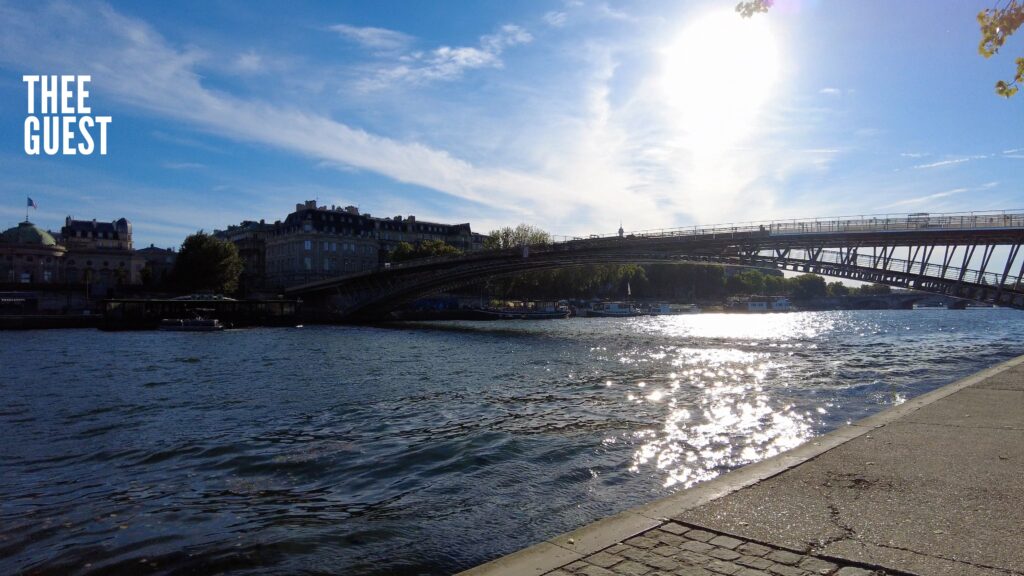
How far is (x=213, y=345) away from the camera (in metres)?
47.9

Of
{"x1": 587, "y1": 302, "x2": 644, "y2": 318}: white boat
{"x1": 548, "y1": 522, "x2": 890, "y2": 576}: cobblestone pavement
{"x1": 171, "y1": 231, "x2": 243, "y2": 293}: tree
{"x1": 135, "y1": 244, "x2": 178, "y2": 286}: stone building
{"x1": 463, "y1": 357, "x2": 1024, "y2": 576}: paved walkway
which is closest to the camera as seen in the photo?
{"x1": 548, "y1": 522, "x2": 890, "y2": 576}: cobblestone pavement

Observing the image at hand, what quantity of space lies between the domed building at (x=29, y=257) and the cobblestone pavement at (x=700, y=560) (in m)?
125

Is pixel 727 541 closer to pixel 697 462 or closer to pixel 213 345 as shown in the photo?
pixel 697 462

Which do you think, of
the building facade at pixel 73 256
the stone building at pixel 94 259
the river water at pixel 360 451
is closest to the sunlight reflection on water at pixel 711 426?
the river water at pixel 360 451

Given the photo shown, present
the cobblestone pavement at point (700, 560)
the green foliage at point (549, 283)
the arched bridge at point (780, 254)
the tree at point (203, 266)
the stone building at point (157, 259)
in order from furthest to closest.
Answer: the stone building at point (157, 259), the green foliage at point (549, 283), the tree at point (203, 266), the arched bridge at point (780, 254), the cobblestone pavement at point (700, 560)

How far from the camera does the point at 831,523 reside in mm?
6332

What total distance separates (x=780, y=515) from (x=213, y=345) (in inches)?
1894

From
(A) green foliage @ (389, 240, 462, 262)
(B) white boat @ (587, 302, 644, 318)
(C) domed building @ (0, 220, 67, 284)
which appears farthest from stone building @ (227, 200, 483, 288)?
(B) white boat @ (587, 302, 644, 318)

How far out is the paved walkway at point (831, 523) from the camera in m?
5.36

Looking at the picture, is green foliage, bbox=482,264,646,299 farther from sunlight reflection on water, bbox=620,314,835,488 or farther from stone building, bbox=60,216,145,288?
sunlight reflection on water, bbox=620,314,835,488

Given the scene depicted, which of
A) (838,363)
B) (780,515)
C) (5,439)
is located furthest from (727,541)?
(838,363)

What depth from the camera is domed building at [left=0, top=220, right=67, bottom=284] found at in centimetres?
10925

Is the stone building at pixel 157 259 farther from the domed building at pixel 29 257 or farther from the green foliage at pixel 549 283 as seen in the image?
the green foliage at pixel 549 283

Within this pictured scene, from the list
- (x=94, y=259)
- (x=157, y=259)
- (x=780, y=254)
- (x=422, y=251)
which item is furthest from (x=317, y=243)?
(x=780, y=254)
